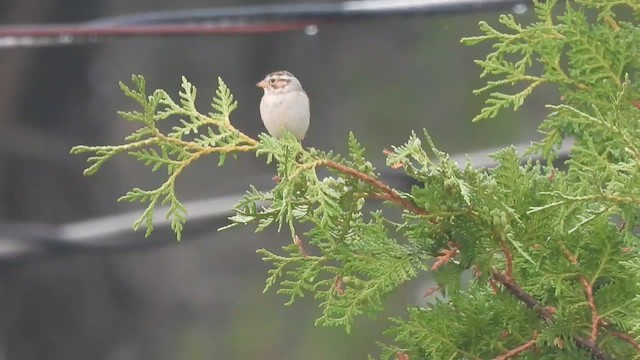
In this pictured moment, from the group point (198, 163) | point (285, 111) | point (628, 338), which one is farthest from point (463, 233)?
point (198, 163)

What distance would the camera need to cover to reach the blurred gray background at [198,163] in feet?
10.5

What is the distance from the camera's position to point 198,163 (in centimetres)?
335

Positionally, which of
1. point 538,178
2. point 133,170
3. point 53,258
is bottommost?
point 53,258

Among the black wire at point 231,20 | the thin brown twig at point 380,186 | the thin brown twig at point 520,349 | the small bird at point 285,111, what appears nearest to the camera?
the thin brown twig at point 380,186

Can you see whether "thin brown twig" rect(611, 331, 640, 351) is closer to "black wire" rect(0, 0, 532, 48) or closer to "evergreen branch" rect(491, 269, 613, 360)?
"evergreen branch" rect(491, 269, 613, 360)

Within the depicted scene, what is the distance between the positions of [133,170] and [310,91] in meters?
0.60

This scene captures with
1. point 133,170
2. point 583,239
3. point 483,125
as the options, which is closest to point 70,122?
point 133,170

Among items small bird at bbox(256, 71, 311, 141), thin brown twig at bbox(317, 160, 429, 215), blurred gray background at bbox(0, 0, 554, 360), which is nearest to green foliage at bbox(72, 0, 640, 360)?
thin brown twig at bbox(317, 160, 429, 215)

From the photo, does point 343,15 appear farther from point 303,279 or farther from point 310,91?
point 303,279

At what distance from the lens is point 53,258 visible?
3.27 m

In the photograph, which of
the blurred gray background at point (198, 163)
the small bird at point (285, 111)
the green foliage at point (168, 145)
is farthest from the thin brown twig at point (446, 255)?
the blurred gray background at point (198, 163)

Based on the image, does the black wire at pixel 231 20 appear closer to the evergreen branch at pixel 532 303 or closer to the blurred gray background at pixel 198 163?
the blurred gray background at pixel 198 163

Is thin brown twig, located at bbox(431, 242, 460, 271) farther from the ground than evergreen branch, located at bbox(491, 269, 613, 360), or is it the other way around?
thin brown twig, located at bbox(431, 242, 460, 271)

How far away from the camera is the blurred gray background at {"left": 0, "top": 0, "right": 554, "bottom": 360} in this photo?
321cm
